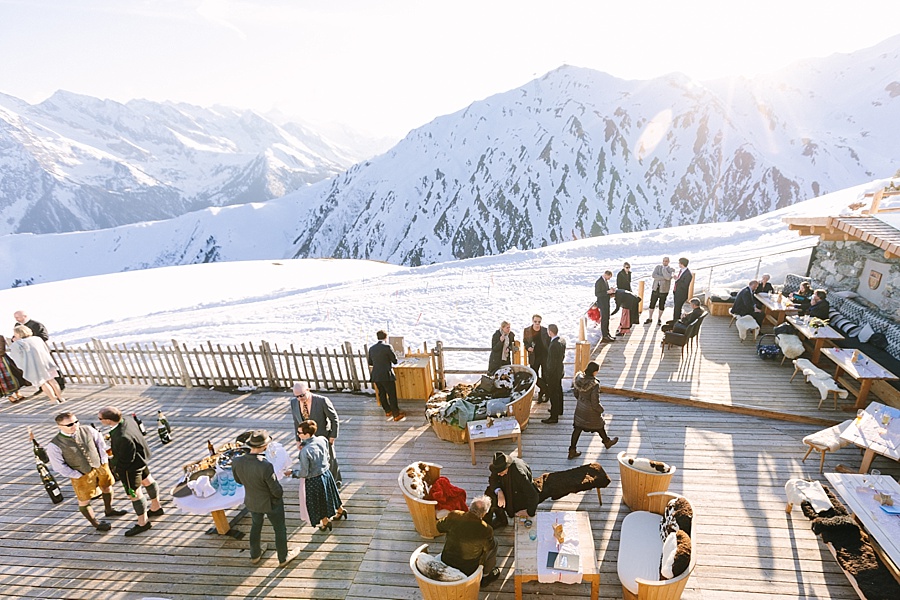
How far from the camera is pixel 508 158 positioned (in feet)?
514

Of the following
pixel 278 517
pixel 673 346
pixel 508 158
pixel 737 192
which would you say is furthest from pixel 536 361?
pixel 508 158

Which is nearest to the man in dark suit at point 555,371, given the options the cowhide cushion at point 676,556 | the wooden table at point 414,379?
the wooden table at point 414,379

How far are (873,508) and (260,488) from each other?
26.2ft

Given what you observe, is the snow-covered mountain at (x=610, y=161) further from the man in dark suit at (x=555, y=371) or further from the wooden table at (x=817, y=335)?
the man in dark suit at (x=555, y=371)

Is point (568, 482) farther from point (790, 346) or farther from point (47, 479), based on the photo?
point (47, 479)

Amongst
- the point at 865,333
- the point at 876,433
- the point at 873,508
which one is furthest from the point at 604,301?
the point at 873,508

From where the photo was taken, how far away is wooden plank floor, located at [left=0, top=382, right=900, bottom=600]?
5.36 metres

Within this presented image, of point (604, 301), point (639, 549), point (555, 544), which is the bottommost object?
point (639, 549)

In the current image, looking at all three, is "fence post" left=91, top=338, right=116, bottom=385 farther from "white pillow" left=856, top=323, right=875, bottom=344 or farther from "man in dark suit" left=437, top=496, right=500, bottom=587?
"white pillow" left=856, top=323, right=875, bottom=344

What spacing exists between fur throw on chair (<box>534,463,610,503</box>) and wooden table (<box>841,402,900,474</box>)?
4066mm

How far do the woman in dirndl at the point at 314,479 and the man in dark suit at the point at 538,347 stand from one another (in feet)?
15.4

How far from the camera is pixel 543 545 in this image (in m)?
5.05

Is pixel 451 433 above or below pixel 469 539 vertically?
below

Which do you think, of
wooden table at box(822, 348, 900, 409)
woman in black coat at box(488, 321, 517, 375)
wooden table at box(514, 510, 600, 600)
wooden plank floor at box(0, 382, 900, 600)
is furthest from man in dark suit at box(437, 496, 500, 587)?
wooden table at box(822, 348, 900, 409)
